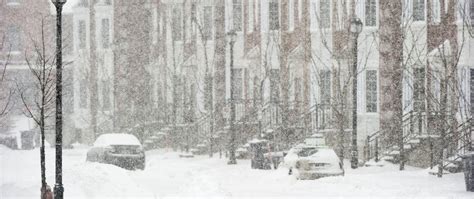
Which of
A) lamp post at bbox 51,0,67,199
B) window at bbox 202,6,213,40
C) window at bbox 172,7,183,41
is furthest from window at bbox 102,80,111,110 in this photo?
lamp post at bbox 51,0,67,199

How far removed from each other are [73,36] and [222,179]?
102 ft

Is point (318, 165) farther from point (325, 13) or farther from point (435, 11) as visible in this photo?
point (325, 13)

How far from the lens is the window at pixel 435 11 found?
30734mm

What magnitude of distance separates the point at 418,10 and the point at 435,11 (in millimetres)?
807

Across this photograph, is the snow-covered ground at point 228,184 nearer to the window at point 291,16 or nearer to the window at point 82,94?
the window at point 291,16

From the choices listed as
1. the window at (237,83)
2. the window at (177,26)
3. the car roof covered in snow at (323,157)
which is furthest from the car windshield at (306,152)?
the window at (177,26)

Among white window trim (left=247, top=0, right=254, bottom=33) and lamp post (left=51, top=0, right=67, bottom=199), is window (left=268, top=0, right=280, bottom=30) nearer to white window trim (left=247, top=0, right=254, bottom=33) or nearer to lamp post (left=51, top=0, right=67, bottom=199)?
white window trim (left=247, top=0, right=254, bottom=33)

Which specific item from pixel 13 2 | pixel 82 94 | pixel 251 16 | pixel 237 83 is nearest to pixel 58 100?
pixel 251 16

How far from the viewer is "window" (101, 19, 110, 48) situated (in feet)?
162

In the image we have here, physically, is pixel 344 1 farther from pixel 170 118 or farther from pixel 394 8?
pixel 170 118

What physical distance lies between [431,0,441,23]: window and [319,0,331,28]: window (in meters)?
4.67

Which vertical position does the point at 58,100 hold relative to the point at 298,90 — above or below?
above

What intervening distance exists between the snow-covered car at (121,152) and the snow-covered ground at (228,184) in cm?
63

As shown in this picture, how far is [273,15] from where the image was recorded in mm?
37812
